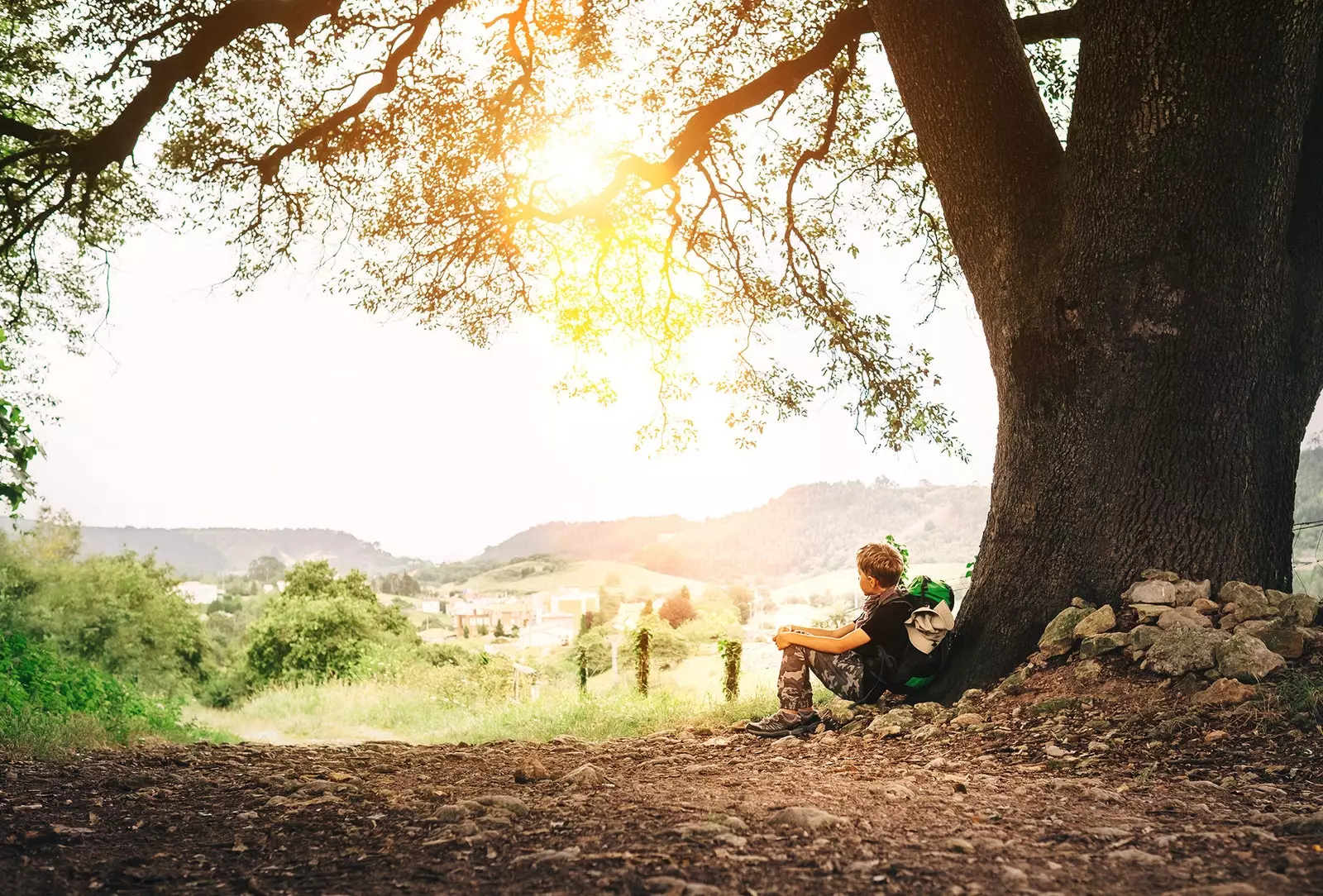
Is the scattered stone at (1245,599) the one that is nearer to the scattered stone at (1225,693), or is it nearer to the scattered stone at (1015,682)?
the scattered stone at (1225,693)

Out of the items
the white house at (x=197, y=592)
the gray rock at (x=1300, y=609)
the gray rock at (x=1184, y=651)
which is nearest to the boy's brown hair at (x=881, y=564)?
the gray rock at (x=1184, y=651)

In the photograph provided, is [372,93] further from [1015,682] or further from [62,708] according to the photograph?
[1015,682]

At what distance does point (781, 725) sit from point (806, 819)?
2.80 m

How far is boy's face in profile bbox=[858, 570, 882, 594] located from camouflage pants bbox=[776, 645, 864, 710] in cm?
45

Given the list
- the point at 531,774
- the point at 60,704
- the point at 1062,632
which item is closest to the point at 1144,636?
the point at 1062,632

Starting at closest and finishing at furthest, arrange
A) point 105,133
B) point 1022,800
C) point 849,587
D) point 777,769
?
1. point 1022,800
2. point 777,769
3. point 105,133
4. point 849,587

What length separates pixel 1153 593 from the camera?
5.52 m

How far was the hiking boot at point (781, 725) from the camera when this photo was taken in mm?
5879

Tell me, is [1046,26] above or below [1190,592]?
above

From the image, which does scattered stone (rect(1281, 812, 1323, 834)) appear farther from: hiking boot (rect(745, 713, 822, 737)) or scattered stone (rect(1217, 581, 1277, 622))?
hiking boot (rect(745, 713, 822, 737))

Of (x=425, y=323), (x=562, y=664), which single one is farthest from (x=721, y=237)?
(x=562, y=664)

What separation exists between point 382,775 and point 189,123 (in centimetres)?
896

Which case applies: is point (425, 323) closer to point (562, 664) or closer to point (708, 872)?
point (708, 872)

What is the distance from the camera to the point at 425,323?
11641 mm
